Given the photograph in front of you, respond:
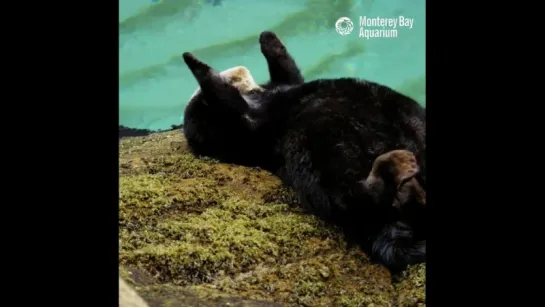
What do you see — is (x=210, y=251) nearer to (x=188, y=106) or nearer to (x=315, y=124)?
(x=315, y=124)

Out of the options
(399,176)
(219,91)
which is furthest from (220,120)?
(399,176)

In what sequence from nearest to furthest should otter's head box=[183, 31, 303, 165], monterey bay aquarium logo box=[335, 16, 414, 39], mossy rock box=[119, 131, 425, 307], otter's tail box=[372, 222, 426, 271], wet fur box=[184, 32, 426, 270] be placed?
mossy rock box=[119, 131, 425, 307] < otter's tail box=[372, 222, 426, 271] < wet fur box=[184, 32, 426, 270] < monterey bay aquarium logo box=[335, 16, 414, 39] < otter's head box=[183, 31, 303, 165]

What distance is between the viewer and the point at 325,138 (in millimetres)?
3342

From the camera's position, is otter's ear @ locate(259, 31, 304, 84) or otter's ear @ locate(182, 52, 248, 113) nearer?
otter's ear @ locate(182, 52, 248, 113)

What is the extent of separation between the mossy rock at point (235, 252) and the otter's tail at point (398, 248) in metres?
0.06

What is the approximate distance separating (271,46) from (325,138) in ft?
4.86

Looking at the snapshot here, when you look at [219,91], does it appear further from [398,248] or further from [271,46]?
[398,248]

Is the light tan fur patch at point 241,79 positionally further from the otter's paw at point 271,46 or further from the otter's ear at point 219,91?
the otter's ear at point 219,91

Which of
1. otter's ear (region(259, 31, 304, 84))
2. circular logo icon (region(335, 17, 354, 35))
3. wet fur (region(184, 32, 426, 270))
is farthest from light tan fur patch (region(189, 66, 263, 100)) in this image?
circular logo icon (region(335, 17, 354, 35))

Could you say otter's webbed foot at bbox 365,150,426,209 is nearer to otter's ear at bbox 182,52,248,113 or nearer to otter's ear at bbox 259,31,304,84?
otter's ear at bbox 182,52,248,113

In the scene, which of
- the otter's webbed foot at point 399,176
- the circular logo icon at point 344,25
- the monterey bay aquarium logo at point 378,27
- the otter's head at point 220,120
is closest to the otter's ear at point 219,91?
the otter's head at point 220,120

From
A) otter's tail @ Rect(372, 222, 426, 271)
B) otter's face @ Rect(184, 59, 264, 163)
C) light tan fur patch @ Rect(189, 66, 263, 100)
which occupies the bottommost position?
otter's tail @ Rect(372, 222, 426, 271)

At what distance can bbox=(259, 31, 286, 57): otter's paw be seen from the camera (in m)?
4.35
